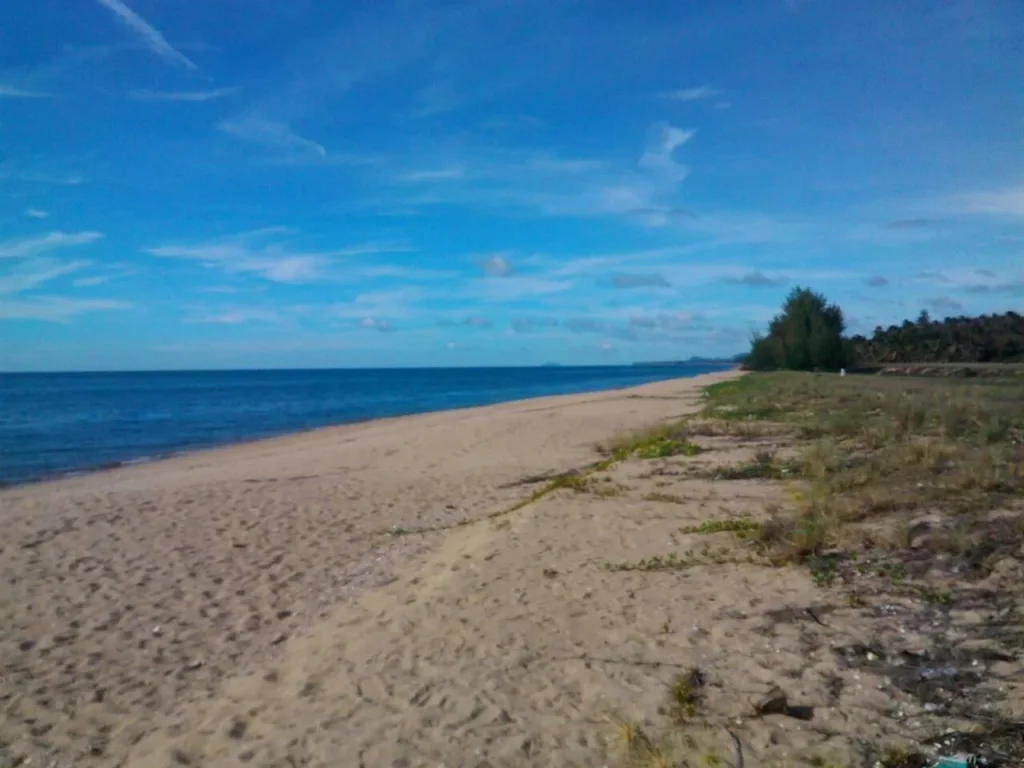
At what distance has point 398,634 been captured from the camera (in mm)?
6410

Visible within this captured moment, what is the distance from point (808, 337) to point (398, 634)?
61141 mm

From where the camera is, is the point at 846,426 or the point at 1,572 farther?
the point at 846,426

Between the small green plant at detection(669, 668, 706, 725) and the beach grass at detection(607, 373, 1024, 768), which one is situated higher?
the beach grass at detection(607, 373, 1024, 768)

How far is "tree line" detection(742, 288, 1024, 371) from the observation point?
61.2 metres

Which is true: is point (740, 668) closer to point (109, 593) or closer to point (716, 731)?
point (716, 731)

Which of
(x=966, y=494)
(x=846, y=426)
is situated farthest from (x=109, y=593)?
(x=846, y=426)

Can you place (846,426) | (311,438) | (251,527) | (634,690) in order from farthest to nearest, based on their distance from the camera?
(311,438) < (846,426) < (251,527) < (634,690)

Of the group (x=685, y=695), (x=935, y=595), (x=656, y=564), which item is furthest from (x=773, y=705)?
(x=656, y=564)

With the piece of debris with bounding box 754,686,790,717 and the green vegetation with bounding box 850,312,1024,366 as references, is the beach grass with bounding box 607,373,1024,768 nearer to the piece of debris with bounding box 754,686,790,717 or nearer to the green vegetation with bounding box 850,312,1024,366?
the piece of debris with bounding box 754,686,790,717

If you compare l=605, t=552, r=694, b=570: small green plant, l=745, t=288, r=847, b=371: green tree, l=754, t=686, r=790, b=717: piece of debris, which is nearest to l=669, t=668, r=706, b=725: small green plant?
l=754, t=686, r=790, b=717: piece of debris

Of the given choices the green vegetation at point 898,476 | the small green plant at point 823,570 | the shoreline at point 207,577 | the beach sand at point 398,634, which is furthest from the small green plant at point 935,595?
the shoreline at point 207,577

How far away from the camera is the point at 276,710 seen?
17.2ft

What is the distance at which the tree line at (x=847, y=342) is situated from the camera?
201ft

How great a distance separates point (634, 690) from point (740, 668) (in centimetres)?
72
